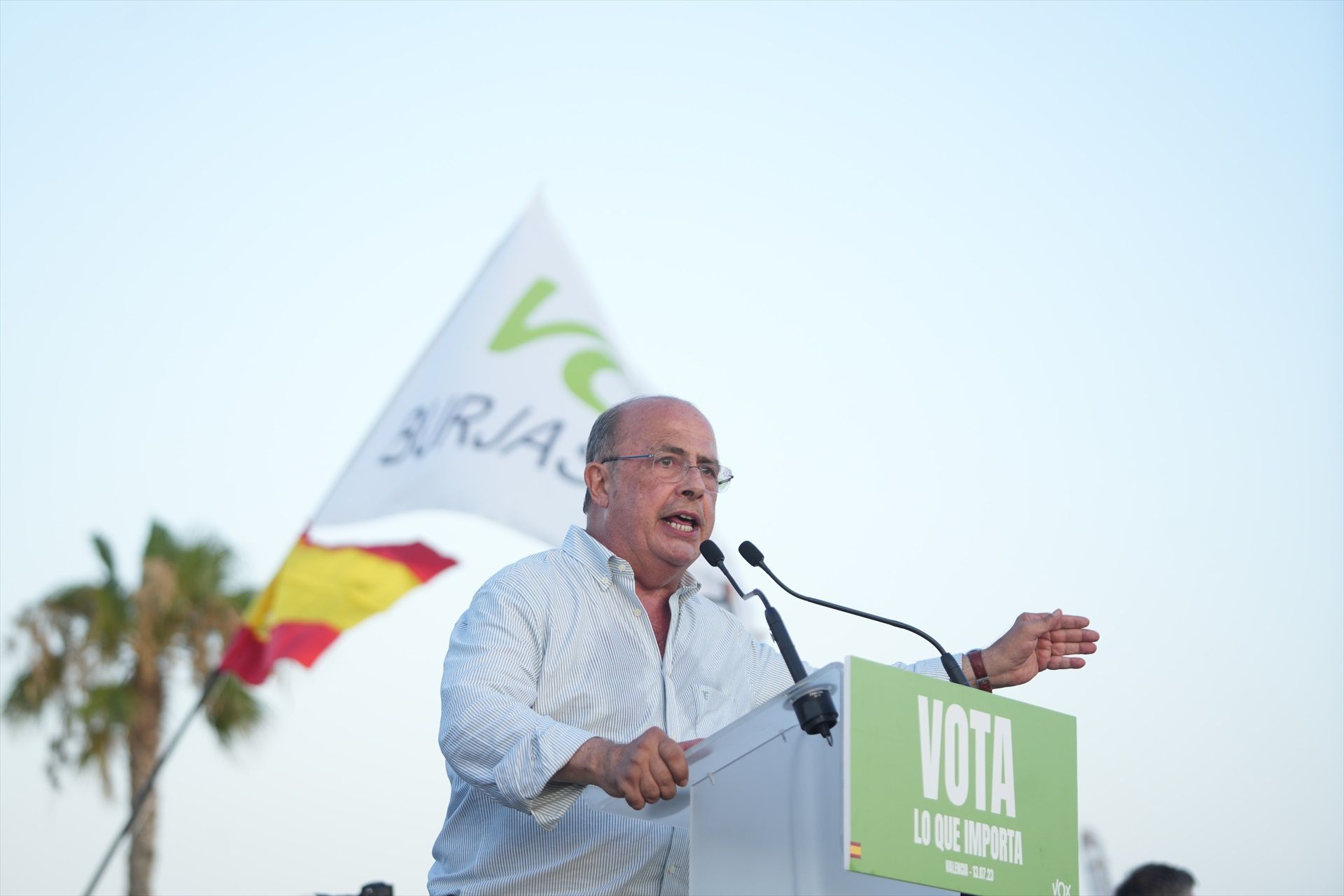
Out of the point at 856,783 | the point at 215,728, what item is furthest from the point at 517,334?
the point at 215,728

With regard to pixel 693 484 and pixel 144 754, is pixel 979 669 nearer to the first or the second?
pixel 693 484

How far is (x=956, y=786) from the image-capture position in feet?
8.80

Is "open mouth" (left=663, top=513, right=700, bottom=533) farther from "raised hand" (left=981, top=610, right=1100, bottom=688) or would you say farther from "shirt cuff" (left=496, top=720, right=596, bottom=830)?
"shirt cuff" (left=496, top=720, right=596, bottom=830)

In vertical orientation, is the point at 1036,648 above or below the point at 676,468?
below

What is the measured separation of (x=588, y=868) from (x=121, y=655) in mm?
16186

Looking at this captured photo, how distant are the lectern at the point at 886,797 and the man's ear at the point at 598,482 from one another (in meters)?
1.32

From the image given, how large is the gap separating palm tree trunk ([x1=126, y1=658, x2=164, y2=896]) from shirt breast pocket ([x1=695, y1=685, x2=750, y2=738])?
47.7 feet

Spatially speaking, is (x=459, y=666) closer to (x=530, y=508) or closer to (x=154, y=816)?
(x=530, y=508)

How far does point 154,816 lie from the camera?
17.1 m

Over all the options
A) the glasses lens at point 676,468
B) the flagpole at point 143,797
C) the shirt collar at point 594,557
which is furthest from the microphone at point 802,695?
the flagpole at point 143,797

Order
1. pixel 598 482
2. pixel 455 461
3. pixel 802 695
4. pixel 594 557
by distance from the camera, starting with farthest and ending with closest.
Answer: pixel 455 461 < pixel 598 482 < pixel 594 557 < pixel 802 695

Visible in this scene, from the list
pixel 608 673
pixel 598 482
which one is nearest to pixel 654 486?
pixel 598 482

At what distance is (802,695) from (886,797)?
24 cm

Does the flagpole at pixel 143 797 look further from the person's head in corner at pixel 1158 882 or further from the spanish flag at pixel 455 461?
the person's head in corner at pixel 1158 882
